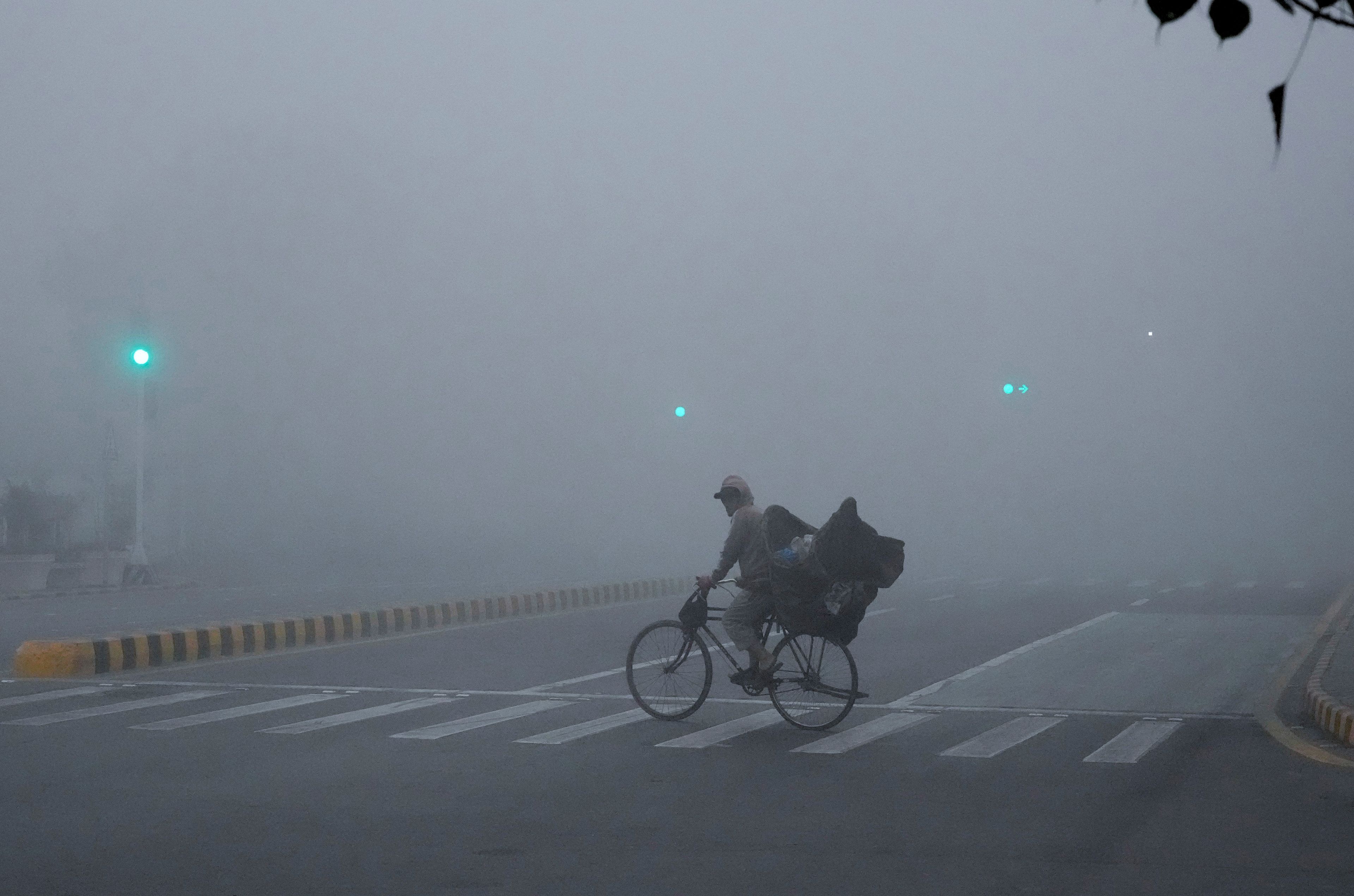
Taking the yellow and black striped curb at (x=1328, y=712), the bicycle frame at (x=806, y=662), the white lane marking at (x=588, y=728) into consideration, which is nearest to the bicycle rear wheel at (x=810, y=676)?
the bicycle frame at (x=806, y=662)

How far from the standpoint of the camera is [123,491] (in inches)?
1652

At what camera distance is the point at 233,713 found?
11.4 metres

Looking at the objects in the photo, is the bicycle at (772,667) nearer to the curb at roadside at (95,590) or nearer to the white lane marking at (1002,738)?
the white lane marking at (1002,738)

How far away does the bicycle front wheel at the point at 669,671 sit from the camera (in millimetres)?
10547

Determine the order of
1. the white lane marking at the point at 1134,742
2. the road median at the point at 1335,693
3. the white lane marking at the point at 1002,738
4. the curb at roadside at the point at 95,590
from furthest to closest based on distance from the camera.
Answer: the curb at roadside at the point at 95,590, the road median at the point at 1335,693, the white lane marking at the point at 1002,738, the white lane marking at the point at 1134,742

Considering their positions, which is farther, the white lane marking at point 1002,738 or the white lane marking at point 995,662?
the white lane marking at point 995,662

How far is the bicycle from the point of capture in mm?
10312

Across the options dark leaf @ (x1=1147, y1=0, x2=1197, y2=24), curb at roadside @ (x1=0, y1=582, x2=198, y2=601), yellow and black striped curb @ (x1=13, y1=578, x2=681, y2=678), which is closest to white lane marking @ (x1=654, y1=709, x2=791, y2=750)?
dark leaf @ (x1=1147, y1=0, x2=1197, y2=24)

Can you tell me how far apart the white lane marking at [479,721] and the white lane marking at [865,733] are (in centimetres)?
246

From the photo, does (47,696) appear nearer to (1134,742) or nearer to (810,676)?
(810,676)

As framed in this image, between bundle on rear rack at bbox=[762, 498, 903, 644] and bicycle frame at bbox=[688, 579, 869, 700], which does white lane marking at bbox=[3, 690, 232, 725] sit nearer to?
bicycle frame at bbox=[688, 579, 869, 700]

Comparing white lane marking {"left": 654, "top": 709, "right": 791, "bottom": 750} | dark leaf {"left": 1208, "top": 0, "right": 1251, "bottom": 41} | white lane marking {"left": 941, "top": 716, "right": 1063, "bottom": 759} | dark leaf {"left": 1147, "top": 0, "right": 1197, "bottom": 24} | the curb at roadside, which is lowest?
white lane marking {"left": 941, "top": 716, "right": 1063, "bottom": 759}

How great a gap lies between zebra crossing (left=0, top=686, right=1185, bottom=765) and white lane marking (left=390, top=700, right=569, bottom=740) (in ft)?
0.05

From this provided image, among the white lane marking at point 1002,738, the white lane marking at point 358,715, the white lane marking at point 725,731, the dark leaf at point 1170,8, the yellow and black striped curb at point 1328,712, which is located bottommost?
the yellow and black striped curb at point 1328,712
